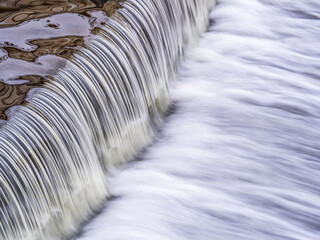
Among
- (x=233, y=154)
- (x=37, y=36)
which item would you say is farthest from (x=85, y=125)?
(x=233, y=154)

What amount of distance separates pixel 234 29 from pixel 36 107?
8.78 ft

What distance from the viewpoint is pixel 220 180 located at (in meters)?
3.41

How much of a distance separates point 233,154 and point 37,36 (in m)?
1.19

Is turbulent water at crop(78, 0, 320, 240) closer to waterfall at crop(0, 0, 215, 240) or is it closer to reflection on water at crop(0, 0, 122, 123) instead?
waterfall at crop(0, 0, 215, 240)

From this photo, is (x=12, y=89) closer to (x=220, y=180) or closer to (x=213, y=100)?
(x=220, y=180)

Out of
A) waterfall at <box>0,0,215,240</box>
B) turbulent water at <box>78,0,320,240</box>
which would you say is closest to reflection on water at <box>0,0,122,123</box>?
waterfall at <box>0,0,215,240</box>

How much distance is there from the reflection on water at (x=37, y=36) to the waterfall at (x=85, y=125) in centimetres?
6

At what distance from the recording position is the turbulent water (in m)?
3.10

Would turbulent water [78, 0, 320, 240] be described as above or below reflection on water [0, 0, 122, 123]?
below

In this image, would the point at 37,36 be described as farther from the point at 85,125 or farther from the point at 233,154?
the point at 233,154

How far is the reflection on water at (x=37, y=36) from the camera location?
2922 millimetres

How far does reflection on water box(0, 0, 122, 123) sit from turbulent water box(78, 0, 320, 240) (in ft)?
2.09

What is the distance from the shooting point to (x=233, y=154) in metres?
3.61

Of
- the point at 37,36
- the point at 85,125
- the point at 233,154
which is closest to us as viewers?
the point at 85,125
